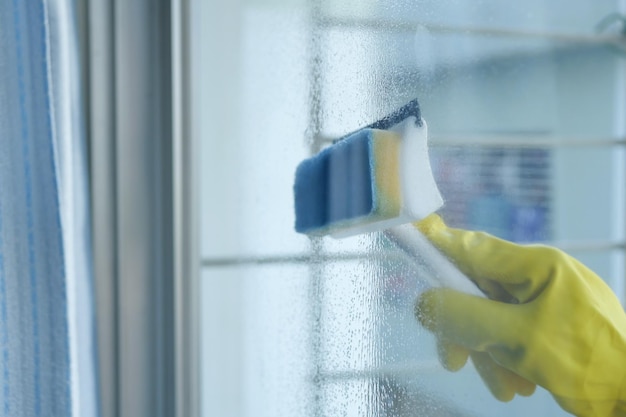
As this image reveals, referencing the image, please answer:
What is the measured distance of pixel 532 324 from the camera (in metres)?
0.43

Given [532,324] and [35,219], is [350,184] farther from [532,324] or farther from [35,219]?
[35,219]

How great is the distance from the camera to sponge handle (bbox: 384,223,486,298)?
0.48 metres

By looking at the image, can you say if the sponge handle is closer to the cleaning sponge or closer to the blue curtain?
the cleaning sponge

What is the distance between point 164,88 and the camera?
3.34 feet

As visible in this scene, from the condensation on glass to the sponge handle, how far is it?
0.01 metres

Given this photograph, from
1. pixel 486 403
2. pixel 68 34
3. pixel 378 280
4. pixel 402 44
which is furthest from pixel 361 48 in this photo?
pixel 68 34

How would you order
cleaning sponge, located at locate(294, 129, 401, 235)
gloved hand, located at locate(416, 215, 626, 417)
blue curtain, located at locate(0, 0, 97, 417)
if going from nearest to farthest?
gloved hand, located at locate(416, 215, 626, 417) < cleaning sponge, located at locate(294, 129, 401, 235) < blue curtain, located at locate(0, 0, 97, 417)

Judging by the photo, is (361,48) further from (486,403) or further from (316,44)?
(486,403)

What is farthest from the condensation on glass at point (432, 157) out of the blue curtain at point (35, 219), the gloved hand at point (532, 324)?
the blue curtain at point (35, 219)

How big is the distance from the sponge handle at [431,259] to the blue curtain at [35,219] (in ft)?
1.46

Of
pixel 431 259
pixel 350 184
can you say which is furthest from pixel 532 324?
pixel 350 184

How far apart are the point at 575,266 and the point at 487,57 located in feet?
0.49

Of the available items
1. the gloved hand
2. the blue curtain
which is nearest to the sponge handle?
the gloved hand

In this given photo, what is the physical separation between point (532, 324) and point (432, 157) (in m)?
0.13
